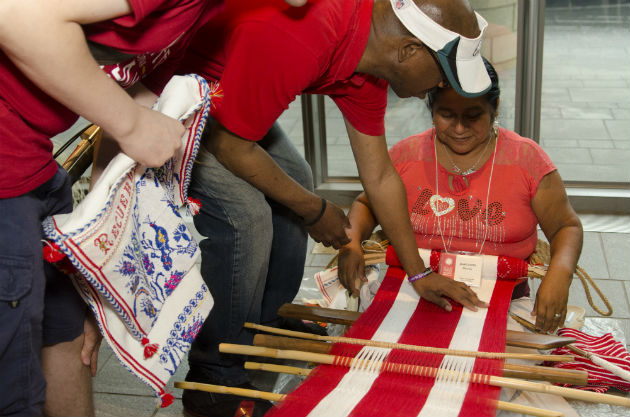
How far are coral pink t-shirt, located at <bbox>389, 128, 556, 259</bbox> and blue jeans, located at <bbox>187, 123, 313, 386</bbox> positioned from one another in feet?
1.30

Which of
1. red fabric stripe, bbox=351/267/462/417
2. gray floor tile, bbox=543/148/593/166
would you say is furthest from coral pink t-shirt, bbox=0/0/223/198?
gray floor tile, bbox=543/148/593/166

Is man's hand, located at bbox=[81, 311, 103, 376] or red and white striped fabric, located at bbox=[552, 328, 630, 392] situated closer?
man's hand, located at bbox=[81, 311, 103, 376]

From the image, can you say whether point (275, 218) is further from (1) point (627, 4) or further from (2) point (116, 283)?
(1) point (627, 4)

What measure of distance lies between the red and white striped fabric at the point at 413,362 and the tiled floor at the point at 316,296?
0.81 metres

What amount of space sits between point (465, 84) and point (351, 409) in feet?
2.83

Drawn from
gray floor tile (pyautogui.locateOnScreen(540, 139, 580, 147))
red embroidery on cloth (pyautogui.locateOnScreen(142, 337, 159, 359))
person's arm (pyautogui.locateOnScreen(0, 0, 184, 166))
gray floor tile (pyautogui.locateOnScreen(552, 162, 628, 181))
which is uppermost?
person's arm (pyautogui.locateOnScreen(0, 0, 184, 166))

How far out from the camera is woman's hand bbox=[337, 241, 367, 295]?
2.38 m

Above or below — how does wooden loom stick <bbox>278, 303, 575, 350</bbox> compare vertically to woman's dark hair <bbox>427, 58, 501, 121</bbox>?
below

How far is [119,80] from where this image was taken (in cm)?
150

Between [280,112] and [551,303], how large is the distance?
3.36ft

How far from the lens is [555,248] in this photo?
2.29 meters

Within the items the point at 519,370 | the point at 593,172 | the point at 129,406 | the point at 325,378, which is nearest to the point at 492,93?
the point at 519,370

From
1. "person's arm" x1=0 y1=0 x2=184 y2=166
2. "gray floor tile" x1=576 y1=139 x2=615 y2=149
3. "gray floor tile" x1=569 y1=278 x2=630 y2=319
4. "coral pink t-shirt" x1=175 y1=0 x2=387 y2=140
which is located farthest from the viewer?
"gray floor tile" x1=576 y1=139 x2=615 y2=149

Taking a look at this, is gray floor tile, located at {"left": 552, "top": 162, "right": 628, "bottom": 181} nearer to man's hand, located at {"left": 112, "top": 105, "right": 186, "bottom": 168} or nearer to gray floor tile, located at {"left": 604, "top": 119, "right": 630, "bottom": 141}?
gray floor tile, located at {"left": 604, "top": 119, "right": 630, "bottom": 141}
